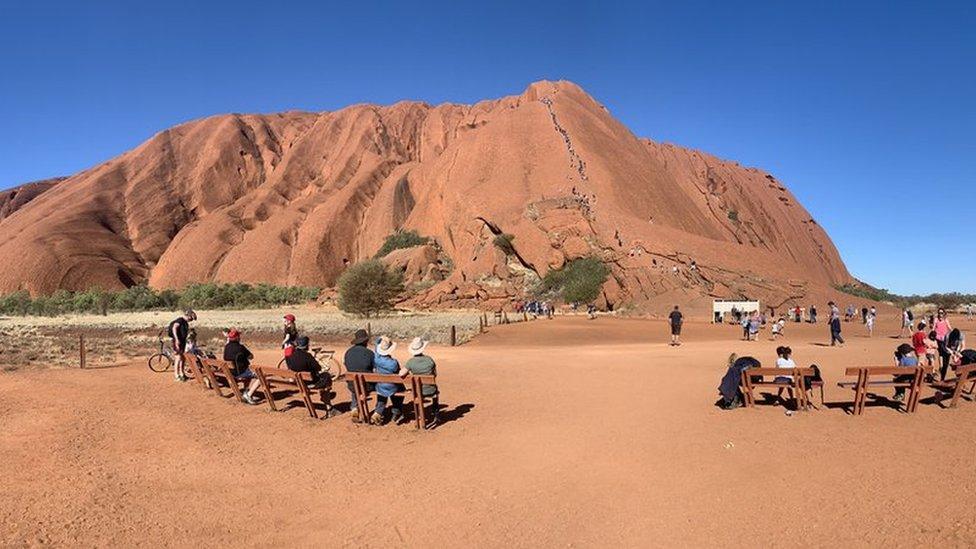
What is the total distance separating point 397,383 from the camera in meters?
9.77

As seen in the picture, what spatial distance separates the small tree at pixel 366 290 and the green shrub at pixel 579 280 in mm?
13274

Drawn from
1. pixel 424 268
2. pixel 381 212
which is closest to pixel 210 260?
pixel 381 212

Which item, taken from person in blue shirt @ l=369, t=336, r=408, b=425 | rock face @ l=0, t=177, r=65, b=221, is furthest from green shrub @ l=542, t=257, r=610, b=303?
rock face @ l=0, t=177, r=65, b=221

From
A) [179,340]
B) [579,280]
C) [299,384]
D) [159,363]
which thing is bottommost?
[159,363]

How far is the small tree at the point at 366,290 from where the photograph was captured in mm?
43219

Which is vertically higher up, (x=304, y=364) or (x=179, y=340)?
(x=179, y=340)

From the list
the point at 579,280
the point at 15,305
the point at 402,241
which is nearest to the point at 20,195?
the point at 15,305

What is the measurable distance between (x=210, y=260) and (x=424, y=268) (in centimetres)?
3933

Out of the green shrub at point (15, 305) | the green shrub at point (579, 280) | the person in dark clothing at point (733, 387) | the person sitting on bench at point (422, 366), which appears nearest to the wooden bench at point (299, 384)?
the person sitting on bench at point (422, 366)

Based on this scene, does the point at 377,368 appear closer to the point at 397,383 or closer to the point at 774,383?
the point at 397,383

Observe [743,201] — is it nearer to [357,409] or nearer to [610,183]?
[610,183]

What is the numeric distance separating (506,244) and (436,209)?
867 inches

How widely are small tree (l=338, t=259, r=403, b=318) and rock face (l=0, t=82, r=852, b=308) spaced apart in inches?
274

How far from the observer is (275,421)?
994 centimetres
